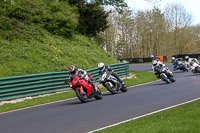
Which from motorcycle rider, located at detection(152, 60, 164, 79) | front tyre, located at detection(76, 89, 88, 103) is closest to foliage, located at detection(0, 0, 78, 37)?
motorcycle rider, located at detection(152, 60, 164, 79)

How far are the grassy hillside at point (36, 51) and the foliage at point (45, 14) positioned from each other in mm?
868

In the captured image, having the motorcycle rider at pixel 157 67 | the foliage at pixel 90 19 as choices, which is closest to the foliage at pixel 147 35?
the foliage at pixel 90 19

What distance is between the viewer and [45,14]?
30828mm

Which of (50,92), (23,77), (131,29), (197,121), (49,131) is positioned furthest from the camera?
(131,29)

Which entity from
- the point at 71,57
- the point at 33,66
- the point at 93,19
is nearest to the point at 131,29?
the point at 93,19

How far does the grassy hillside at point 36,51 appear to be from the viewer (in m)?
21.4

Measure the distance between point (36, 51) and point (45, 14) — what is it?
7.05 m

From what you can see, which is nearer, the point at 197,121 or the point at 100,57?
the point at 197,121

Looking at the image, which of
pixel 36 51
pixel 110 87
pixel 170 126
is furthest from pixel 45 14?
pixel 170 126

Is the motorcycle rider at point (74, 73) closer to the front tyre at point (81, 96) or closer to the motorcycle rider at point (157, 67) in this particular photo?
the front tyre at point (81, 96)

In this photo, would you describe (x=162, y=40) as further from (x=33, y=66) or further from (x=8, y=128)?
(x=8, y=128)

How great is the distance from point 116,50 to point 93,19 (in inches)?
1366

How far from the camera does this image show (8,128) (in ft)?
28.9

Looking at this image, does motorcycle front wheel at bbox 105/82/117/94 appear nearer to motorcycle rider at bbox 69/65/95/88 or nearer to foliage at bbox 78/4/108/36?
motorcycle rider at bbox 69/65/95/88
